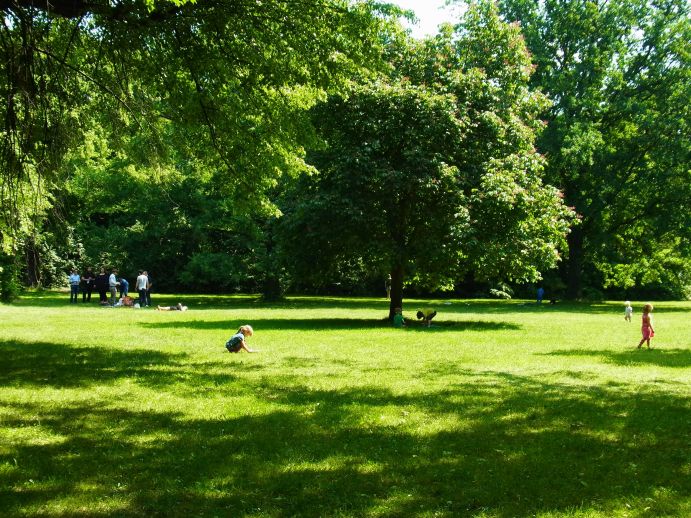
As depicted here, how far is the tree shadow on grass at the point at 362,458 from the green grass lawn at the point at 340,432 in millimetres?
23

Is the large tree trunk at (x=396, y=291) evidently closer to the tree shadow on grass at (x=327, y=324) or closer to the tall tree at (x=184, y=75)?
the tree shadow on grass at (x=327, y=324)

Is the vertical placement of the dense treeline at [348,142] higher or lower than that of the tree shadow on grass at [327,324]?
higher

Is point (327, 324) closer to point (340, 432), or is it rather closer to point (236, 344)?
point (236, 344)

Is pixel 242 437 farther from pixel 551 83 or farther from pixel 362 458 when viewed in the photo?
pixel 551 83

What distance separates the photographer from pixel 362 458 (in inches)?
254

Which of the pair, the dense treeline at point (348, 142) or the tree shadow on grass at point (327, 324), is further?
the tree shadow on grass at point (327, 324)

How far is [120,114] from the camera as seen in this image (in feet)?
45.8

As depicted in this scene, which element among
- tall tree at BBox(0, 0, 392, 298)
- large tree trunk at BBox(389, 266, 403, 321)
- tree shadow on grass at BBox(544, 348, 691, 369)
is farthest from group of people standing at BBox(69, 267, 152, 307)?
tree shadow on grass at BBox(544, 348, 691, 369)

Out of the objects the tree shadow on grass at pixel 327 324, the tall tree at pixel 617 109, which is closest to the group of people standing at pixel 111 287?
the tree shadow on grass at pixel 327 324

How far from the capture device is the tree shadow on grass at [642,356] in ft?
45.1

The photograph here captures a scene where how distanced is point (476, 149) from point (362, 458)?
19006 millimetres

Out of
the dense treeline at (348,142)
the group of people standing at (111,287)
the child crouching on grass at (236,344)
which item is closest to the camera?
the dense treeline at (348,142)

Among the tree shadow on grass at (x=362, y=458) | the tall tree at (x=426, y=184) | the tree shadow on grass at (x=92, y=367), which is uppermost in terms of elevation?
the tall tree at (x=426, y=184)

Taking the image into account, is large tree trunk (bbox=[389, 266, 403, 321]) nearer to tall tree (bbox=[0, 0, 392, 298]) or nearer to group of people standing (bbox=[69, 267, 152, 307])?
tall tree (bbox=[0, 0, 392, 298])
